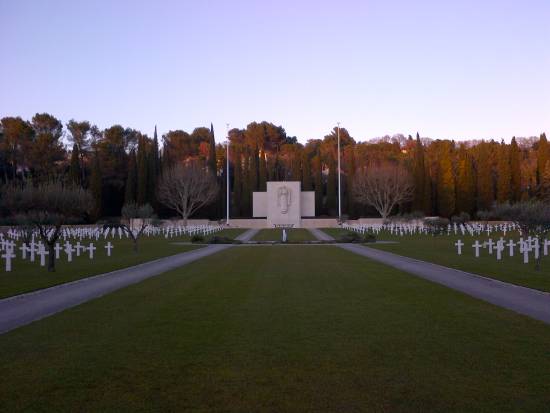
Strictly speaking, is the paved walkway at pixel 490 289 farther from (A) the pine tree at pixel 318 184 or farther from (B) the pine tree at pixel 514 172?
(A) the pine tree at pixel 318 184

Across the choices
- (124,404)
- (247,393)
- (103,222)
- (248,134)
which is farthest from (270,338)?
(248,134)

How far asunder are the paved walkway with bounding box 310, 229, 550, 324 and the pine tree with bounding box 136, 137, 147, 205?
167 feet

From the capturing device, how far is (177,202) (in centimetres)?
7194

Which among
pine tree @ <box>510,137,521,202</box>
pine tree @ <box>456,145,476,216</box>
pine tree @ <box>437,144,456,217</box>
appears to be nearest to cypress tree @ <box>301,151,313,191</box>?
pine tree @ <box>437,144,456,217</box>

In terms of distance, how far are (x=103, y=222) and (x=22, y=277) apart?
45.4 meters

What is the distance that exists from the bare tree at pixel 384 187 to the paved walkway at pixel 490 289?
4941 cm

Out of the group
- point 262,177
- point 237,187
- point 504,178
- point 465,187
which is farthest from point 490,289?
point 262,177

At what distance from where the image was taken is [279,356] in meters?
7.48

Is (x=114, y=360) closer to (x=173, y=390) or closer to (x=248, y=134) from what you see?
(x=173, y=390)

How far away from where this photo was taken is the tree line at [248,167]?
67.4 meters

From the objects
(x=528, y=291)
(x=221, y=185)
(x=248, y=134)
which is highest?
(x=248, y=134)

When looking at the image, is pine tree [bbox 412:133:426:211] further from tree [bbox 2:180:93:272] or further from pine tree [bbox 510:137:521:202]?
tree [bbox 2:180:93:272]

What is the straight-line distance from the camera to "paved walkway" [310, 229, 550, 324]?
37.9 feet

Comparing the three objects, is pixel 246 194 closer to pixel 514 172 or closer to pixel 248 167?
→ pixel 248 167
